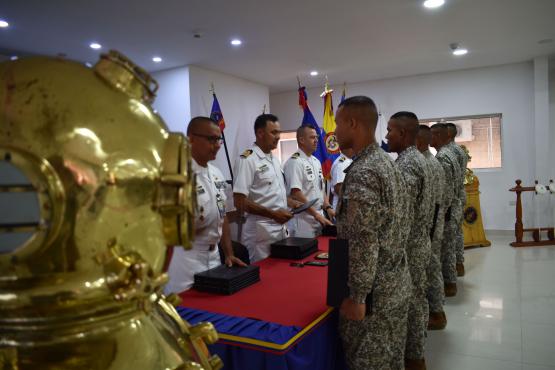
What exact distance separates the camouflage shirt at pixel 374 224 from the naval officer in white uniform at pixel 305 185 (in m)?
1.85

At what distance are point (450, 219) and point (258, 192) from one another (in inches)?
87.6

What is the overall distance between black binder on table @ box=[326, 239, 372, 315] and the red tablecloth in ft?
0.22

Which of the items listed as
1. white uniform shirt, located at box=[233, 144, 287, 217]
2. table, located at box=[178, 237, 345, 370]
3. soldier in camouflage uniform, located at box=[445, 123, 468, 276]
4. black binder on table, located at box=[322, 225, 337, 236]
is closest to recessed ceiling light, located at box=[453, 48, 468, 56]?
soldier in camouflage uniform, located at box=[445, 123, 468, 276]

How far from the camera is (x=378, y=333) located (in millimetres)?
1604

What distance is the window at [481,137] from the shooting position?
7176mm

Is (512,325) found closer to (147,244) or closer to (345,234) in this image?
(345,234)

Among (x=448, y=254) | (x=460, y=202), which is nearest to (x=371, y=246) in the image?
(x=448, y=254)

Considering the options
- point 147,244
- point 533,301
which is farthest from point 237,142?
point 147,244

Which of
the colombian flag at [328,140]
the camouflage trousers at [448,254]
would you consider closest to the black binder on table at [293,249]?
the camouflage trousers at [448,254]

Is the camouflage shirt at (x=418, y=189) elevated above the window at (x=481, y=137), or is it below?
below

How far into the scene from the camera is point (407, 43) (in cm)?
520

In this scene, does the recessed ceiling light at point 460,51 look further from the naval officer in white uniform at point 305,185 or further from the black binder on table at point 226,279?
the black binder on table at point 226,279

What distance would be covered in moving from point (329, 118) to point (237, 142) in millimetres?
1685

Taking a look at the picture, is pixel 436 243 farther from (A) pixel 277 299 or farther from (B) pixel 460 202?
(A) pixel 277 299
